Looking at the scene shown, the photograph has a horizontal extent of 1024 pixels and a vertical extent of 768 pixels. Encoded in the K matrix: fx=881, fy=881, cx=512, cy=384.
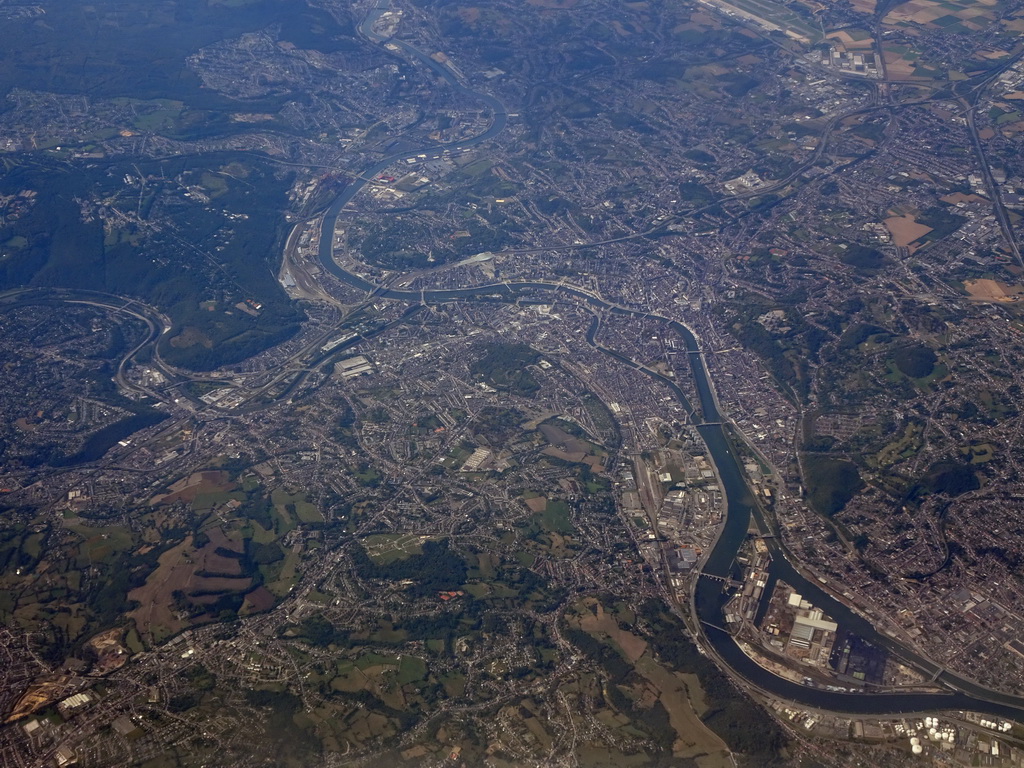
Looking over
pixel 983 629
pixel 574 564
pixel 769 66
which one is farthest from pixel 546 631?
pixel 769 66

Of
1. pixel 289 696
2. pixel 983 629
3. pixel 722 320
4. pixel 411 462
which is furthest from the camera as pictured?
pixel 722 320

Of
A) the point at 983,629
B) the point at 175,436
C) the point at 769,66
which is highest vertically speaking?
the point at 769,66

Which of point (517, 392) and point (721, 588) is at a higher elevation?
point (517, 392)

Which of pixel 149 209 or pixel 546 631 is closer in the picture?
pixel 546 631

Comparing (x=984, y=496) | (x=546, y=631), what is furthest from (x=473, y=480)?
(x=984, y=496)

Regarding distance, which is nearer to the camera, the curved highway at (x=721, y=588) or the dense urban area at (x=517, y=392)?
the curved highway at (x=721, y=588)

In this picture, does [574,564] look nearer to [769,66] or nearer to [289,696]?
[289,696]

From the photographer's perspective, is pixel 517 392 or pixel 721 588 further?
pixel 517 392

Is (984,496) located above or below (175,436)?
above

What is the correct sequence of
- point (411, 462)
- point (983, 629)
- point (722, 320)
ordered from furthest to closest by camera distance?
1. point (722, 320)
2. point (411, 462)
3. point (983, 629)

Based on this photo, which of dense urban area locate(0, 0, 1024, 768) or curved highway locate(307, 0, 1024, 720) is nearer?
curved highway locate(307, 0, 1024, 720)
